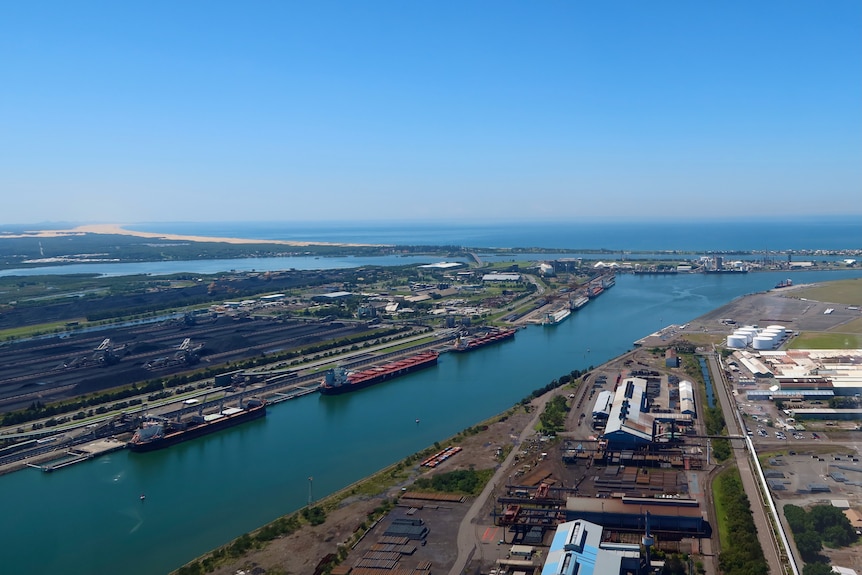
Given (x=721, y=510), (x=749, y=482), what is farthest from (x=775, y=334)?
(x=721, y=510)

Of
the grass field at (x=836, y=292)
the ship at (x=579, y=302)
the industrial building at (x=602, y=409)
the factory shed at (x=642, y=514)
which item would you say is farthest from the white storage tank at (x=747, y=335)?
the factory shed at (x=642, y=514)

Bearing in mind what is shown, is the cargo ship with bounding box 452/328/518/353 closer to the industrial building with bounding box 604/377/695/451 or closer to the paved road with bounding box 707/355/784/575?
the industrial building with bounding box 604/377/695/451

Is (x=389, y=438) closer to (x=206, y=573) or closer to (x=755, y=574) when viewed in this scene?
(x=206, y=573)

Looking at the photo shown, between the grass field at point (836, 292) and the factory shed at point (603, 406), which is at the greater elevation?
the grass field at point (836, 292)

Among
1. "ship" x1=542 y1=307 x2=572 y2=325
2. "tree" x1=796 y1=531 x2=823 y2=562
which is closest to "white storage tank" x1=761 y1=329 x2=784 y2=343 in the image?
→ "ship" x1=542 y1=307 x2=572 y2=325

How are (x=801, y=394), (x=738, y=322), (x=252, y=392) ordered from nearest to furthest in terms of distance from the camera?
(x=801, y=394) → (x=252, y=392) → (x=738, y=322)

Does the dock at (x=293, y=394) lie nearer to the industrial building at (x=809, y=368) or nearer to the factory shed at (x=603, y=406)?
the factory shed at (x=603, y=406)

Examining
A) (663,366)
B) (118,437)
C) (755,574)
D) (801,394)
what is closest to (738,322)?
(663,366)

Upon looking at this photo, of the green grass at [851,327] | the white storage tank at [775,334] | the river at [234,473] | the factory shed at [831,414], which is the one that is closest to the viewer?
the river at [234,473]
